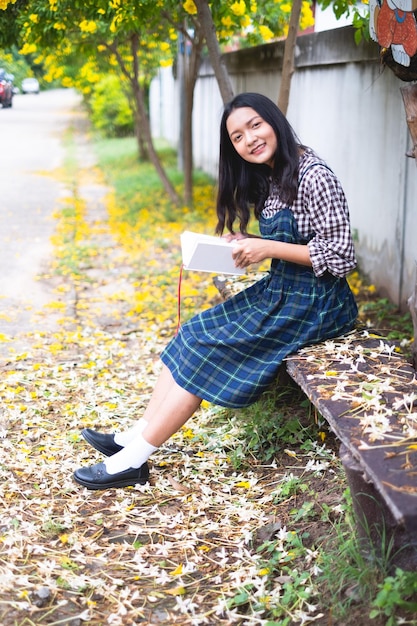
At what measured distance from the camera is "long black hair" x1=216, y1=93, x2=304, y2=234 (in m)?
3.14

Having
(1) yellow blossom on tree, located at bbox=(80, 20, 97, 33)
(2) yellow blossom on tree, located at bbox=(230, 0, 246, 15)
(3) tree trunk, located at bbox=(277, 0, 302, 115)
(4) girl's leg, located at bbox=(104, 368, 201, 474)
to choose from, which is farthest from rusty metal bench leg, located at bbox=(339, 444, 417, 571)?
(1) yellow blossom on tree, located at bbox=(80, 20, 97, 33)

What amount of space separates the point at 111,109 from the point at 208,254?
707 inches

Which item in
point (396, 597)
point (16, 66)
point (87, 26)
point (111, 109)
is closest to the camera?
point (396, 597)

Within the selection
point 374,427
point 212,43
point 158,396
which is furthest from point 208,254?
point 212,43

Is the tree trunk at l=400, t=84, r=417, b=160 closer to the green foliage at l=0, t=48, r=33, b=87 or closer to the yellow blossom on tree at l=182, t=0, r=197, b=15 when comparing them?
the yellow blossom on tree at l=182, t=0, r=197, b=15

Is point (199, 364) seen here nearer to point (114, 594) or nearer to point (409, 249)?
point (114, 594)

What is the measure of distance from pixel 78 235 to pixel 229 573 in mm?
5954

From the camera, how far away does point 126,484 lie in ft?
10.6

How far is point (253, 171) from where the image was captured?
3.35 metres

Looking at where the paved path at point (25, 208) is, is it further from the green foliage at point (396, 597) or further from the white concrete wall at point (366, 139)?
the green foliage at point (396, 597)

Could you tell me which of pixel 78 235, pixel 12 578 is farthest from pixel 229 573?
pixel 78 235

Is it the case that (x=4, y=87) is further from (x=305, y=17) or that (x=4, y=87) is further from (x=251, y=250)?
(x=251, y=250)

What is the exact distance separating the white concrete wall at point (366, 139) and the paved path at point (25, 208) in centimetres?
232

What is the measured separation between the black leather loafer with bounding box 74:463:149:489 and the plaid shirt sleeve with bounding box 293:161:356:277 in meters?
1.05
